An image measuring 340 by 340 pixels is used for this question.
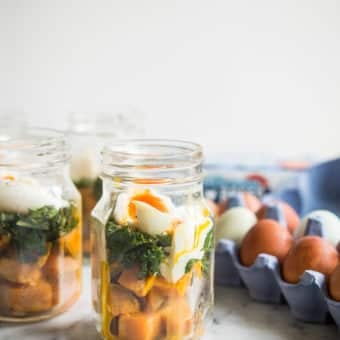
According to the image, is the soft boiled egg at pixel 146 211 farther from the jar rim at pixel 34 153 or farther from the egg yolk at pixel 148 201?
the jar rim at pixel 34 153

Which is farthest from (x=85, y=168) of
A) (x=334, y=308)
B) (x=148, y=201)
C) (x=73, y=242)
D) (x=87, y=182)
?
(x=334, y=308)

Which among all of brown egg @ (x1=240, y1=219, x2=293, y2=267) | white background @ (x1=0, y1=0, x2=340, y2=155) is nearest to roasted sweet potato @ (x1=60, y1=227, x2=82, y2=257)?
brown egg @ (x1=240, y1=219, x2=293, y2=267)

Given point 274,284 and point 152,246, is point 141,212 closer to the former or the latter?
point 152,246

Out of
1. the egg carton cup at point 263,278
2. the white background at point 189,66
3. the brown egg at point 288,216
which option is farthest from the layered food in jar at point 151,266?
the white background at point 189,66

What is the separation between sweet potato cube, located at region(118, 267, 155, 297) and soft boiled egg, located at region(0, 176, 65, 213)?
0.44 feet

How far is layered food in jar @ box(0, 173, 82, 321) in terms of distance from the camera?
2.41 feet

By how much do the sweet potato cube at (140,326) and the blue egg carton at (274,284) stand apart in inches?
6.8

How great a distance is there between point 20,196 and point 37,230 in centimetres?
4

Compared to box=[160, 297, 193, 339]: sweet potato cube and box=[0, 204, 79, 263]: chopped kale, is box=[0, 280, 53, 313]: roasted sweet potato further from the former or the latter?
box=[160, 297, 193, 339]: sweet potato cube

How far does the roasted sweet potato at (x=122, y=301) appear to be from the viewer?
0.68 metres

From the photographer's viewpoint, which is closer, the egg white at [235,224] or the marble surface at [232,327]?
the marble surface at [232,327]

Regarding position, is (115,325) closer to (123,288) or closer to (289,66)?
(123,288)

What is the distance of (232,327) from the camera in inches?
30.8

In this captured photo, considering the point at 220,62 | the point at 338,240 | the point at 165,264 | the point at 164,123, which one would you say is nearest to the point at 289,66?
the point at 220,62
